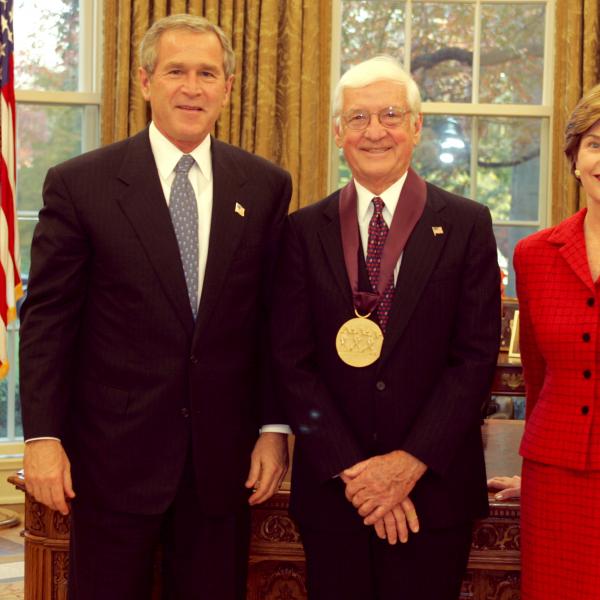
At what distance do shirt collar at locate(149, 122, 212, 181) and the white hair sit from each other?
31 cm

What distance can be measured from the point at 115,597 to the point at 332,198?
1.00 meters

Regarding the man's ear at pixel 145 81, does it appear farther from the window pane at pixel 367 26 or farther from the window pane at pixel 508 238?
the window pane at pixel 508 238

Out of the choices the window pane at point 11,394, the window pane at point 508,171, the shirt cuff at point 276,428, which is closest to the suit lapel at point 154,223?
the shirt cuff at point 276,428

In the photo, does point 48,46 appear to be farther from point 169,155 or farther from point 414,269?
point 414,269

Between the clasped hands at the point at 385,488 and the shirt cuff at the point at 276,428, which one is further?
the shirt cuff at the point at 276,428

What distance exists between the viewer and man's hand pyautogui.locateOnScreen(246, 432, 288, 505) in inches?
87.3

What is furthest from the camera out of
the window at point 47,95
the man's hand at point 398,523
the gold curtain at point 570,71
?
the window at point 47,95

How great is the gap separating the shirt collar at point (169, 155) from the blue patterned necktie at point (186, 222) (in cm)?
2

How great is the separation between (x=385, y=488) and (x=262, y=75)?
12.1 feet

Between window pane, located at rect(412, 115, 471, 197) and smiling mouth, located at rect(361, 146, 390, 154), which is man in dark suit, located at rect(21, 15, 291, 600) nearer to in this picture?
smiling mouth, located at rect(361, 146, 390, 154)

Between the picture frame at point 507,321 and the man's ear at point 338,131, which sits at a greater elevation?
the man's ear at point 338,131

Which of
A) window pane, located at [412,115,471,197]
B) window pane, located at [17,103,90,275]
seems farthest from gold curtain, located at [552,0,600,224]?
window pane, located at [17,103,90,275]

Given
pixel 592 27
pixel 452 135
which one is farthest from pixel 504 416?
pixel 592 27

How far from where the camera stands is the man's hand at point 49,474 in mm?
2100
